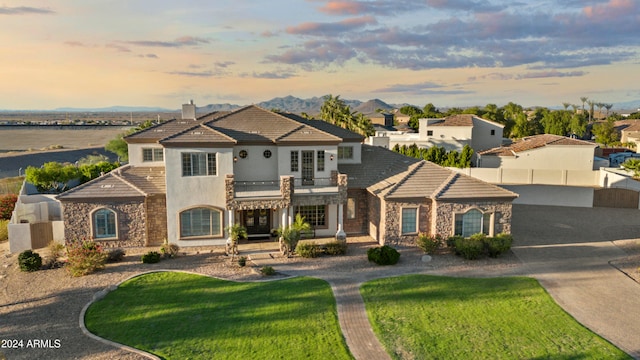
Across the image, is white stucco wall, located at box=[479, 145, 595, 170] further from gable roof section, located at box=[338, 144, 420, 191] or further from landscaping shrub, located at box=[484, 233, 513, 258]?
landscaping shrub, located at box=[484, 233, 513, 258]

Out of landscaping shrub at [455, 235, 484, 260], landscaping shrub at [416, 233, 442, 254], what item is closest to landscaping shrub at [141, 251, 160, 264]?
landscaping shrub at [416, 233, 442, 254]

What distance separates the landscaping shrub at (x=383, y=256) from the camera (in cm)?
2241

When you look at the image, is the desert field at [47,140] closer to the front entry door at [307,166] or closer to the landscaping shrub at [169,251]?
the landscaping shrub at [169,251]

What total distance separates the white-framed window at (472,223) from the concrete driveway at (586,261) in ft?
7.49

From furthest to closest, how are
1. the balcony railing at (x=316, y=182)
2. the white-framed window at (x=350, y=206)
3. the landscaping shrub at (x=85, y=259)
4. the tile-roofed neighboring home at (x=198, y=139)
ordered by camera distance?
the white-framed window at (x=350, y=206) < the balcony railing at (x=316, y=182) < the tile-roofed neighboring home at (x=198, y=139) < the landscaping shrub at (x=85, y=259)

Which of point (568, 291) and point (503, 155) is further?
point (503, 155)

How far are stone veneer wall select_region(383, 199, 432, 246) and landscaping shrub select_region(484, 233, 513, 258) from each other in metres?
3.38

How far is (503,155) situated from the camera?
158 ft

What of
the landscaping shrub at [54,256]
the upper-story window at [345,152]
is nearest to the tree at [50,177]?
the landscaping shrub at [54,256]

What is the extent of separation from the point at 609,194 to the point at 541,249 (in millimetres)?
16422

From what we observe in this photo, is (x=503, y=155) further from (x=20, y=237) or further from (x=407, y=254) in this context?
(x=20, y=237)

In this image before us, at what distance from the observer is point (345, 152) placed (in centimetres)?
3009

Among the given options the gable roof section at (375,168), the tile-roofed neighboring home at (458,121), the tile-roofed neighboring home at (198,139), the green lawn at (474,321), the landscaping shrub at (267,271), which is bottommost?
the green lawn at (474,321)

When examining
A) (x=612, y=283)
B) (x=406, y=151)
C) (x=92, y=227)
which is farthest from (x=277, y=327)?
(x=406, y=151)
